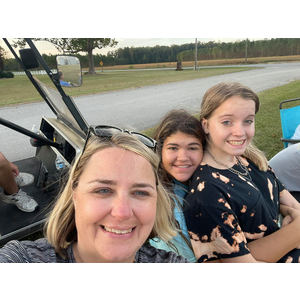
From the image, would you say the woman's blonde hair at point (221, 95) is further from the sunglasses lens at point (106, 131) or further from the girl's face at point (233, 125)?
the sunglasses lens at point (106, 131)

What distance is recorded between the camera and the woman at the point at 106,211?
783mm

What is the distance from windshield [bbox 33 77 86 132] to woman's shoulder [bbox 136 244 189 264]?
1.27m

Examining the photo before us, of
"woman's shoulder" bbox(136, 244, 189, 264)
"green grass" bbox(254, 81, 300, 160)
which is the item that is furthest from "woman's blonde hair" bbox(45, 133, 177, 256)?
"green grass" bbox(254, 81, 300, 160)

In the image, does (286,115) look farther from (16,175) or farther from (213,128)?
(16,175)

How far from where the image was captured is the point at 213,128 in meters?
1.45

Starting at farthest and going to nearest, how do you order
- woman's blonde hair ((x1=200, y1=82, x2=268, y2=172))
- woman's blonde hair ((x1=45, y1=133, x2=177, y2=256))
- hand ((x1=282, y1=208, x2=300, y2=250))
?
hand ((x1=282, y1=208, x2=300, y2=250)) < woman's blonde hair ((x1=200, y1=82, x2=268, y2=172)) < woman's blonde hair ((x1=45, y1=133, x2=177, y2=256))

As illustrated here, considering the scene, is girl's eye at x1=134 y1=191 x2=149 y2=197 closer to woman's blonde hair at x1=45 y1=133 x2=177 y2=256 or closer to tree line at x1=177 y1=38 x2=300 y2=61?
woman's blonde hair at x1=45 y1=133 x2=177 y2=256

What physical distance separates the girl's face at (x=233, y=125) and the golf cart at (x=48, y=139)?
97 cm

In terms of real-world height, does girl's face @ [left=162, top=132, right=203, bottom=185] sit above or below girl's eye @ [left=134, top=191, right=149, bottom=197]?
below

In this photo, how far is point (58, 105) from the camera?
2305 mm

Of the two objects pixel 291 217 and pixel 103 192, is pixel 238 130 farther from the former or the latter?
pixel 103 192

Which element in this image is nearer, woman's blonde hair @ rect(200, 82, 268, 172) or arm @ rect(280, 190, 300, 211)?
woman's blonde hair @ rect(200, 82, 268, 172)

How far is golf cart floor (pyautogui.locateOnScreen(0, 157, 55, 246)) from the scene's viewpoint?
1964mm
